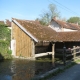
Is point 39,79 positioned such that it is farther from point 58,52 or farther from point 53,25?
point 53,25

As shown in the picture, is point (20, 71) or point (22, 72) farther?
point (20, 71)

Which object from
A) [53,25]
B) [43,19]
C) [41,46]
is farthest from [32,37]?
[43,19]

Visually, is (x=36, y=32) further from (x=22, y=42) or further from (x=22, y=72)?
(x=22, y=72)

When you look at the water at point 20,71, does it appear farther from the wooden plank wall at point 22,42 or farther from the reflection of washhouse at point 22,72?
the wooden plank wall at point 22,42

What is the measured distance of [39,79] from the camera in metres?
10.5

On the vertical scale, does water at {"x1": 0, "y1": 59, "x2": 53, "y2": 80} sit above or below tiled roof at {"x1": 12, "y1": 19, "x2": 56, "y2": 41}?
below

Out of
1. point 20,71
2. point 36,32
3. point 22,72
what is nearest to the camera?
point 22,72

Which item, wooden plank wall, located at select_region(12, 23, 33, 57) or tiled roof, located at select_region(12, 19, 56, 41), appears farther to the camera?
tiled roof, located at select_region(12, 19, 56, 41)

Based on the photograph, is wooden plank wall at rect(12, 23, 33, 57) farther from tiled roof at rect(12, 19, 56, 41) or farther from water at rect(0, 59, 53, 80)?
water at rect(0, 59, 53, 80)

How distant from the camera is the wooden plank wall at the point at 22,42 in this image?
23500 mm

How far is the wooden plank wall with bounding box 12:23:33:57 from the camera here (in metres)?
23.5

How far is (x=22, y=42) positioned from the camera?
79.8ft

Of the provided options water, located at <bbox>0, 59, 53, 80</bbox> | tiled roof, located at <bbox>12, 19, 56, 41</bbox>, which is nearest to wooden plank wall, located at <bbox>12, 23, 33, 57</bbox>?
tiled roof, located at <bbox>12, 19, 56, 41</bbox>

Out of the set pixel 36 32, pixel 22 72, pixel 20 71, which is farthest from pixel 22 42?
pixel 22 72
